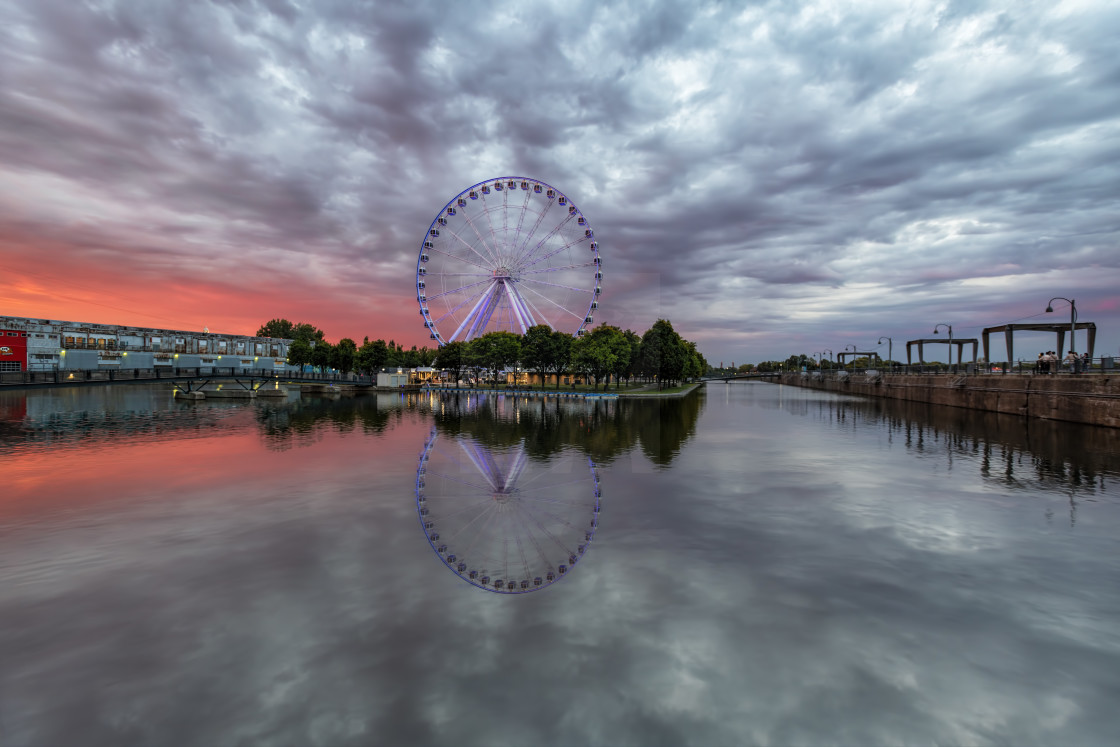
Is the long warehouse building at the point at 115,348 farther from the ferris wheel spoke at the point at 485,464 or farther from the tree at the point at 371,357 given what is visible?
the ferris wheel spoke at the point at 485,464

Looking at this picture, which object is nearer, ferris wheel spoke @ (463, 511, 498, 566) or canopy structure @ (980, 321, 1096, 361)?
ferris wheel spoke @ (463, 511, 498, 566)

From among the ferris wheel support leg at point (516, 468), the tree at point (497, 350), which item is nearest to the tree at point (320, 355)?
the tree at point (497, 350)

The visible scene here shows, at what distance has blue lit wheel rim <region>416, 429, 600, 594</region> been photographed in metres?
11.4

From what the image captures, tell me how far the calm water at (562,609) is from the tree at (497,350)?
293 ft

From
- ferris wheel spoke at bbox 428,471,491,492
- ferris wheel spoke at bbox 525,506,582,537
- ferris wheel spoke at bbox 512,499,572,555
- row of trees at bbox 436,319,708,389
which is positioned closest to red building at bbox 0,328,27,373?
row of trees at bbox 436,319,708,389

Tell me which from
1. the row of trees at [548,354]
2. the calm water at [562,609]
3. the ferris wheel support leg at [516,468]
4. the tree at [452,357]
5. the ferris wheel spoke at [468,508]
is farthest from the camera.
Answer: the tree at [452,357]

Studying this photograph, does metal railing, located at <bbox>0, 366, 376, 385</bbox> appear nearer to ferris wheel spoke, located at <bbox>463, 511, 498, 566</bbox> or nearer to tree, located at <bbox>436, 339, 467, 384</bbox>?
tree, located at <bbox>436, 339, 467, 384</bbox>

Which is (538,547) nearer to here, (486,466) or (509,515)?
(509,515)

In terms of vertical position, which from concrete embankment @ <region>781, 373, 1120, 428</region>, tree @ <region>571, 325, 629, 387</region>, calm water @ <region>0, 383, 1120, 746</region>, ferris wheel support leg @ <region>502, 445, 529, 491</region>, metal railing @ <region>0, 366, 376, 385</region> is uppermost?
tree @ <region>571, 325, 629, 387</region>

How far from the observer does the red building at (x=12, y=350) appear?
89.2 meters

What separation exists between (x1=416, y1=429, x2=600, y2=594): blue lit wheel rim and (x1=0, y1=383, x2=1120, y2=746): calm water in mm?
137

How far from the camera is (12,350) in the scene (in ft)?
297

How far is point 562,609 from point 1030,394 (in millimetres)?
57339

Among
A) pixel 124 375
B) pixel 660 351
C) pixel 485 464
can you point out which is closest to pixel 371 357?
pixel 124 375
